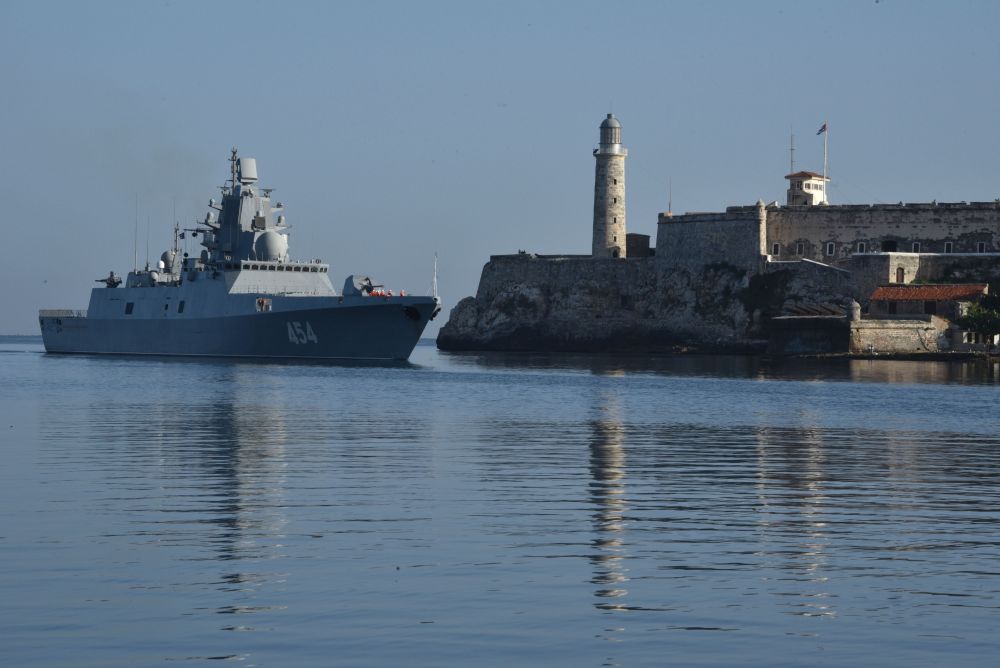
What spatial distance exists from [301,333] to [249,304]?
2715 millimetres

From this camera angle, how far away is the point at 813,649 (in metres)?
8.84

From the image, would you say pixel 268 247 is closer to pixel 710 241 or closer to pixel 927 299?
pixel 710 241

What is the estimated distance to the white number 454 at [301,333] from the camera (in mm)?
58656

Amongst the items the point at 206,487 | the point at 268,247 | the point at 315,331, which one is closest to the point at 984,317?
the point at 315,331

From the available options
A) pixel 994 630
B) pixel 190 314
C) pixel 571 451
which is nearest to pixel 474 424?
pixel 571 451

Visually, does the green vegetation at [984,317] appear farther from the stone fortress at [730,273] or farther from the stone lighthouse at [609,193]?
the stone lighthouse at [609,193]

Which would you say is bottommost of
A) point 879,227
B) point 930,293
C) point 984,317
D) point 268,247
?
point 984,317

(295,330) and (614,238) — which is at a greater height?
(614,238)

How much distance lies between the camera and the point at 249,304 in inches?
2345

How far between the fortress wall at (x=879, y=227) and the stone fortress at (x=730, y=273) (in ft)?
0.19

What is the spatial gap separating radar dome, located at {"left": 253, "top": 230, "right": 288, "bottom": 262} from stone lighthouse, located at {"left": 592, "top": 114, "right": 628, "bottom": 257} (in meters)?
28.4

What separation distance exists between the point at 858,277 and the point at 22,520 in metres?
65.9

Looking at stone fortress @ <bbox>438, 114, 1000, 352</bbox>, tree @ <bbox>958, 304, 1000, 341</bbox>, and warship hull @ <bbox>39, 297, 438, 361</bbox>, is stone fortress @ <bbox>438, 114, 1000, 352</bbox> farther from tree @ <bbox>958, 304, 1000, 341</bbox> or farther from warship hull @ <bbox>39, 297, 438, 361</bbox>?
warship hull @ <bbox>39, 297, 438, 361</bbox>

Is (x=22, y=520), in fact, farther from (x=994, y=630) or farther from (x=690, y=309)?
(x=690, y=309)
